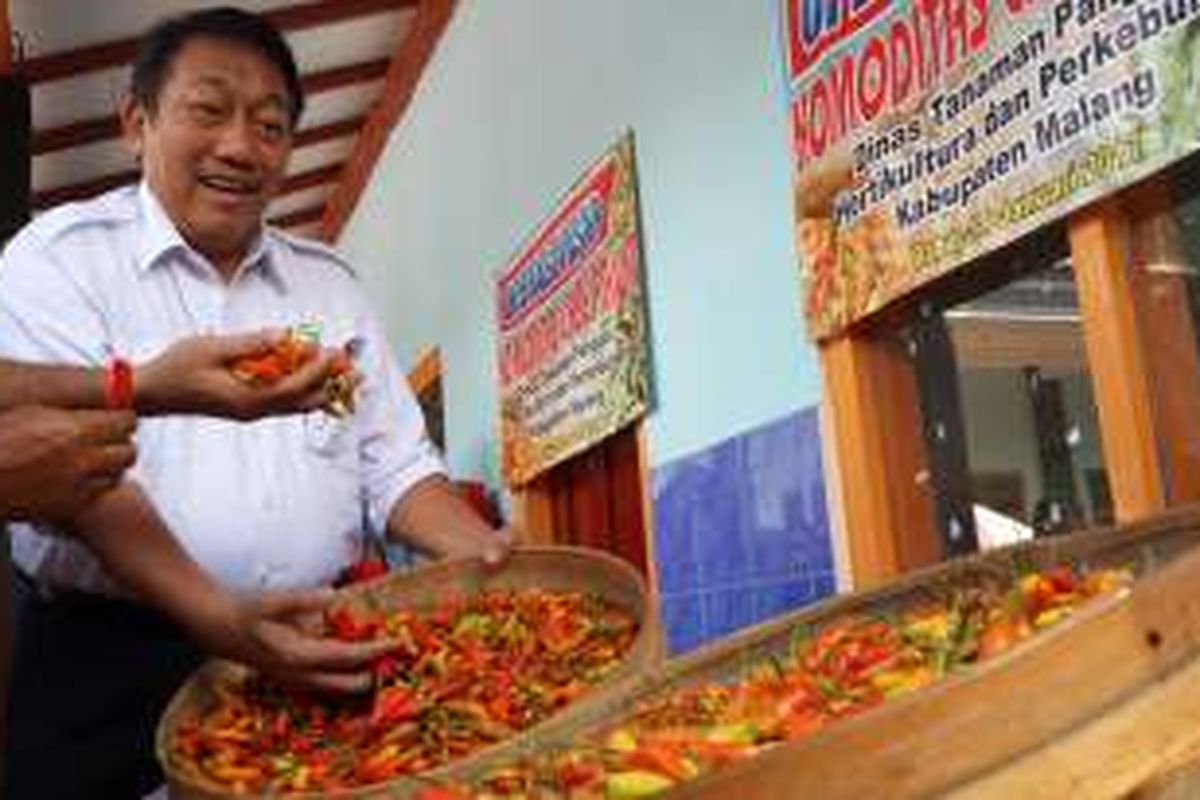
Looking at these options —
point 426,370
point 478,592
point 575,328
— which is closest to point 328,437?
point 478,592

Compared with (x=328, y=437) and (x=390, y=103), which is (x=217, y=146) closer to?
(x=328, y=437)

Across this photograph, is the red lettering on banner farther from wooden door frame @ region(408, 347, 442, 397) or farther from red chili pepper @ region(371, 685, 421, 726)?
wooden door frame @ region(408, 347, 442, 397)

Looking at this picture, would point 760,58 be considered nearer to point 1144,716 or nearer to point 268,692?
point 268,692

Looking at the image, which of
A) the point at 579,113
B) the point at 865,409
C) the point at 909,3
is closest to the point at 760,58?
the point at 909,3

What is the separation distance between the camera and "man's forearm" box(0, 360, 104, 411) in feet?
4.41

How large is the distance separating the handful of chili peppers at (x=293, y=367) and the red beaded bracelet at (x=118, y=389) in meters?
0.10

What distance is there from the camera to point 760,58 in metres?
3.30

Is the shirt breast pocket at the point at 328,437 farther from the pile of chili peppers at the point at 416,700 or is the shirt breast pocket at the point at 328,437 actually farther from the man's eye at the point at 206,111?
the man's eye at the point at 206,111

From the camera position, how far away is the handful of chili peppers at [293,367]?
142 cm

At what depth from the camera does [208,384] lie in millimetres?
1378

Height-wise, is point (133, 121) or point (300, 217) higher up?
point (300, 217)

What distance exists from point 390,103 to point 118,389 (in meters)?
6.08


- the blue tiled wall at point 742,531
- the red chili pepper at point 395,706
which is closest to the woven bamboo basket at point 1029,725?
the red chili pepper at point 395,706

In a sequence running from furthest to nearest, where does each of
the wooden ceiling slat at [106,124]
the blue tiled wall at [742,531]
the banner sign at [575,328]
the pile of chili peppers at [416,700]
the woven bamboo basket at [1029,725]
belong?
the wooden ceiling slat at [106,124]
the banner sign at [575,328]
the blue tiled wall at [742,531]
the pile of chili peppers at [416,700]
the woven bamboo basket at [1029,725]
